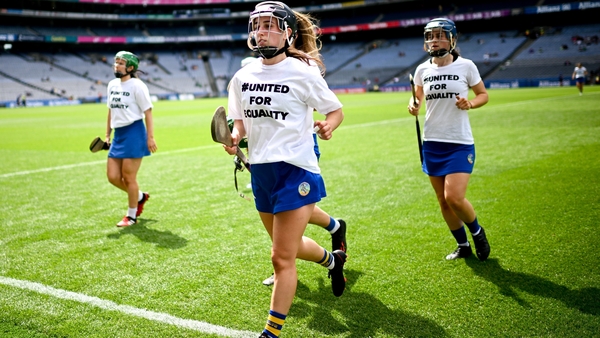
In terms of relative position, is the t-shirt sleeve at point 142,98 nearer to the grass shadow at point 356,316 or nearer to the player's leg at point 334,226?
the player's leg at point 334,226

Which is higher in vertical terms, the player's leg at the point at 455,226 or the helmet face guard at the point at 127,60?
the helmet face guard at the point at 127,60

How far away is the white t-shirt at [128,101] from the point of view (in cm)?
628

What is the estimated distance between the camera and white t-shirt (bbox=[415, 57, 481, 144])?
185 inches

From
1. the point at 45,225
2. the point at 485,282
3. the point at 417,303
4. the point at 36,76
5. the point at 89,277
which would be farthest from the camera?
the point at 36,76

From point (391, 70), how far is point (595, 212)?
177 feet

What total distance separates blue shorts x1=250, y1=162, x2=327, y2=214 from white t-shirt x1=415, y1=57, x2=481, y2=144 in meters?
1.97

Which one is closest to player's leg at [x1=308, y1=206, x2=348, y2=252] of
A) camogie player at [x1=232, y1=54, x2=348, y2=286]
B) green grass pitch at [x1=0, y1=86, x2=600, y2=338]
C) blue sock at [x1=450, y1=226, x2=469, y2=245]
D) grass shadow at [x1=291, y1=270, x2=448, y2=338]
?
camogie player at [x1=232, y1=54, x2=348, y2=286]

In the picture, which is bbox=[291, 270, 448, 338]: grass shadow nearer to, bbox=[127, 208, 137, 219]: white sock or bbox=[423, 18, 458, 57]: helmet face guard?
bbox=[423, 18, 458, 57]: helmet face guard

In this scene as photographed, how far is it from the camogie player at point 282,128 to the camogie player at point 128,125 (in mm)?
3431

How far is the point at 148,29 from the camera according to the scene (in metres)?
72.8

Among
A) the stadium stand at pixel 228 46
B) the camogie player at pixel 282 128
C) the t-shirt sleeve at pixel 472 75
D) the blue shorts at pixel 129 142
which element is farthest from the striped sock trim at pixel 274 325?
the stadium stand at pixel 228 46

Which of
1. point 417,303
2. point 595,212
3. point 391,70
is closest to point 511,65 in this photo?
point 391,70

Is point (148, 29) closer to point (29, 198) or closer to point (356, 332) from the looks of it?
point (29, 198)

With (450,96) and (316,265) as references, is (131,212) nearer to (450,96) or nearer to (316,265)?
(316,265)
